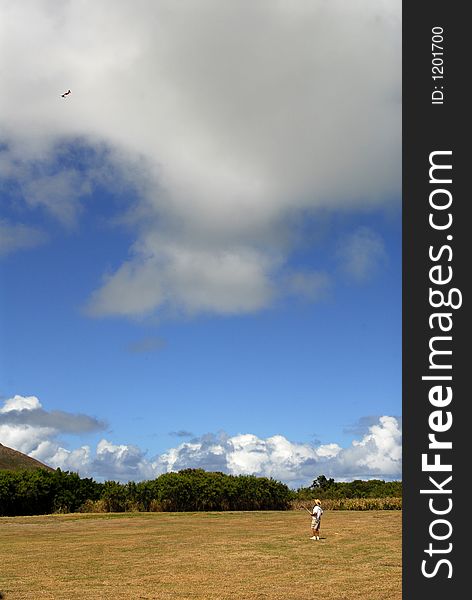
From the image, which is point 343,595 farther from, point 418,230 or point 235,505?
point 235,505

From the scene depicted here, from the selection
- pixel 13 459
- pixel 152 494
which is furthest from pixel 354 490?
pixel 13 459

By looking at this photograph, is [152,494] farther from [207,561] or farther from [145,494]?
[207,561]


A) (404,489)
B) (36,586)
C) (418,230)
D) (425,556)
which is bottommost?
(36,586)

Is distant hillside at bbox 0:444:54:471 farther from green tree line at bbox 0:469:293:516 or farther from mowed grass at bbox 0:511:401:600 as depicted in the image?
mowed grass at bbox 0:511:401:600

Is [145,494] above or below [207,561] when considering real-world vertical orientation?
above

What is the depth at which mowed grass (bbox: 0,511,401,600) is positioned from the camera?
27109 millimetres

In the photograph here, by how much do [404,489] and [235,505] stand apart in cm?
6682

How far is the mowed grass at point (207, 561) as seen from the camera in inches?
1067

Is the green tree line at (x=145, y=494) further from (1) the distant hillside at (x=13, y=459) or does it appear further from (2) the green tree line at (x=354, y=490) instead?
(1) the distant hillside at (x=13, y=459)

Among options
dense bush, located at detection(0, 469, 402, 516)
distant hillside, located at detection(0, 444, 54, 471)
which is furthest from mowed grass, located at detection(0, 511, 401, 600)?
distant hillside, located at detection(0, 444, 54, 471)

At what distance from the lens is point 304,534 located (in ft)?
152

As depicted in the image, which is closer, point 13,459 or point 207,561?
point 207,561

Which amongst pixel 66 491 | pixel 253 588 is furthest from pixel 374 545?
pixel 66 491

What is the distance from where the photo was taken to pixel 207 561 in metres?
35.0
